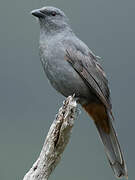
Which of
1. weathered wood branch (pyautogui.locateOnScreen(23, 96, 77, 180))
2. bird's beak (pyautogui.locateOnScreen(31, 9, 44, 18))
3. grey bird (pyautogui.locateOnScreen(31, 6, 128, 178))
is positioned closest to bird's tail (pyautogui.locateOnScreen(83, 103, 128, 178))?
grey bird (pyautogui.locateOnScreen(31, 6, 128, 178))

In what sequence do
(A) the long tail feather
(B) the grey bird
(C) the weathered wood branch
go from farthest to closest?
(A) the long tail feather < (B) the grey bird < (C) the weathered wood branch

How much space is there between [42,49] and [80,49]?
469mm

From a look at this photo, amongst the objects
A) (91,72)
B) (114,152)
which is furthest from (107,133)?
(91,72)

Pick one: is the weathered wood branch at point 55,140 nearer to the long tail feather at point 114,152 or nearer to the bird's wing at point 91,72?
the bird's wing at point 91,72

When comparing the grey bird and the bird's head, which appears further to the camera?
the bird's head

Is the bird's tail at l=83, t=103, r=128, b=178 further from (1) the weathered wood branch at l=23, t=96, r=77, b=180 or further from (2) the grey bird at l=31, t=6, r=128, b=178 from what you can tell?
(1) the weathered wood branch at l=23, t=96, r=77, b=180

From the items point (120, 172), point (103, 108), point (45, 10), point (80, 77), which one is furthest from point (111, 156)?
point (45, 10)

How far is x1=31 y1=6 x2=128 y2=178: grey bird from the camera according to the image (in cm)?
503

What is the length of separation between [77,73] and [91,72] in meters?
0.22

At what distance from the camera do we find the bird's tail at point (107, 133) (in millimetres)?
5274

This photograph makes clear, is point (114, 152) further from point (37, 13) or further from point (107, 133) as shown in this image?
point (37, 13)

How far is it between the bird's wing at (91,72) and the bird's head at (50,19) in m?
0.43

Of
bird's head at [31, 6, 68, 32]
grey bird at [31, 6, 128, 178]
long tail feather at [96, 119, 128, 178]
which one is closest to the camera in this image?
grey bird at [31, 6, 128, 178]

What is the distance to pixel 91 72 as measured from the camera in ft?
17.3
